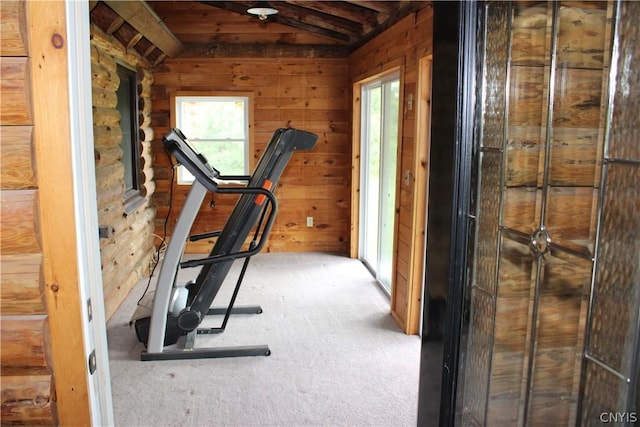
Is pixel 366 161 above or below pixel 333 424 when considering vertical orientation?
above

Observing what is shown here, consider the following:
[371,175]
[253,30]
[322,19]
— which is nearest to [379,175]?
[371,175]

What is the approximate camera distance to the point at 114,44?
4.21 meters

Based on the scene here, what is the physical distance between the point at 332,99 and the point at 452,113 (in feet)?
16.0

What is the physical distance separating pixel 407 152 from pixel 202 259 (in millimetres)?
1669

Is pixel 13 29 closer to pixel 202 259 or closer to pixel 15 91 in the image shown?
pixel 15 91

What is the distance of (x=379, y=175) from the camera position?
196 inches

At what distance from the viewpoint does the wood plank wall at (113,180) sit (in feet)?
12.4

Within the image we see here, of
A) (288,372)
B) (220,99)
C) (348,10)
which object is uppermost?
(348,10)

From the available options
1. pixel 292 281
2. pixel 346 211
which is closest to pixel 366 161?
pixel 346 211

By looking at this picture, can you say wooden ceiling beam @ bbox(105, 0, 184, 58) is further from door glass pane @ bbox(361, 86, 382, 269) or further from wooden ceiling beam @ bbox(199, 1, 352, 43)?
door glass pane @ bbox(361, 86, 382, 269)

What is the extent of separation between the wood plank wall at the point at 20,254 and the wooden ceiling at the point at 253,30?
3.45 meters

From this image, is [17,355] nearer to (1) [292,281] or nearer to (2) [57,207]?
(2) [57,207]

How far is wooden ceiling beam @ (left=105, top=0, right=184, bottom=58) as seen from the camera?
3.42 m

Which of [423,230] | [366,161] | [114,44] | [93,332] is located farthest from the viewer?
[366,161]
